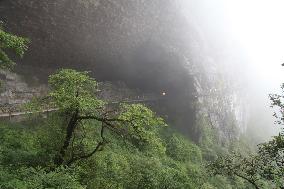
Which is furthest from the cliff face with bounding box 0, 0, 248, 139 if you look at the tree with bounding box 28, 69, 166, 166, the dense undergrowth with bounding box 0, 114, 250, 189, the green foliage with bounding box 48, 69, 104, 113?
the tree with bounding box 28, 69, 166, 166

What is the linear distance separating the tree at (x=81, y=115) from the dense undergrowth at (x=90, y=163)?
15.2 inches

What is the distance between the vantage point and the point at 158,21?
35.5 m

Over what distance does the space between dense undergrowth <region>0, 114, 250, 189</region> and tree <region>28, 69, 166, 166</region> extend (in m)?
0.39

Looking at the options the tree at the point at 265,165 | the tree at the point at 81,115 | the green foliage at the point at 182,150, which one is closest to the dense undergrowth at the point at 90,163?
the green foliage at the point at 182,150

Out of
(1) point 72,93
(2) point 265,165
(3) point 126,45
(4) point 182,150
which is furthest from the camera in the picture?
(3) point 126,45

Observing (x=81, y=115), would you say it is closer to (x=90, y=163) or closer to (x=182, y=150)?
(x=90, y=163)

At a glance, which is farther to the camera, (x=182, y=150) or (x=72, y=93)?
(x=182, y=150)

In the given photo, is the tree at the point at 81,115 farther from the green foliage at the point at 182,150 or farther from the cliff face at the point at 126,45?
the green foliage at the point at 182,150

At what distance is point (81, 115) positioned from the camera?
17141mm

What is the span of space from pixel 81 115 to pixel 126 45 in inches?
711

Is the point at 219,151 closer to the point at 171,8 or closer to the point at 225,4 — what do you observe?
the point at 171,8

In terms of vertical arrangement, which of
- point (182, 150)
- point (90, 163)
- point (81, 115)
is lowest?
point (90, 163)

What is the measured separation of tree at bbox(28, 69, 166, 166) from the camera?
15.4 metres

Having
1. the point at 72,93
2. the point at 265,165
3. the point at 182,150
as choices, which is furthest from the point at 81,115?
the point at 182,150
